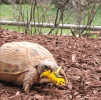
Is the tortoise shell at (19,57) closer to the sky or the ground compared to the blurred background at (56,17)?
closer to the ground

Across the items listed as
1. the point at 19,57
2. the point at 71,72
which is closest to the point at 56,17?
the point at 71,72

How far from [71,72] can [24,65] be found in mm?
716

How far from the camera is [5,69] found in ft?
6.86

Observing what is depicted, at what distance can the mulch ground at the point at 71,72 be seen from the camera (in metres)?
1.91

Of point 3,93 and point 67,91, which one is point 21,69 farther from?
point 67,91

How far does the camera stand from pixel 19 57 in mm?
2100

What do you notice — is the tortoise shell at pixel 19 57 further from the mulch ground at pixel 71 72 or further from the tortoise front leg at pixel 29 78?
the mulch ground at pixel 71 72

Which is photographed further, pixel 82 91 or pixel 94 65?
pixel 94 65

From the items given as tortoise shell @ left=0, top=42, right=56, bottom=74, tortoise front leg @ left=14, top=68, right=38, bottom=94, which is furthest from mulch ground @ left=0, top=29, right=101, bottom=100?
tortoise shell @ left=0, top=42, right=56, bottom=74

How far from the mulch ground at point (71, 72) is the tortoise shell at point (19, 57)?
8.4 inches

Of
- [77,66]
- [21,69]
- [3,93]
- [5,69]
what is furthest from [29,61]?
[77,66]

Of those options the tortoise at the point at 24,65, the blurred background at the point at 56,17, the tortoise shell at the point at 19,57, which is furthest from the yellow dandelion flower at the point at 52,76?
the blurred background at the point at 56,17

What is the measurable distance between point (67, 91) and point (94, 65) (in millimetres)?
882

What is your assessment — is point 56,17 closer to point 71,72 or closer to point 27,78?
point 71,72
